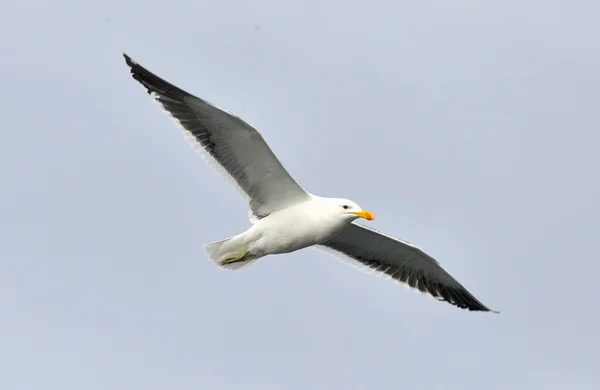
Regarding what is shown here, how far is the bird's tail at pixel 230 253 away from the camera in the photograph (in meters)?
17.5

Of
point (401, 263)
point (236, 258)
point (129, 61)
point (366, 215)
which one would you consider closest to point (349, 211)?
point (366, 215)

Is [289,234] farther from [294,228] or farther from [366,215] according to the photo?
[366,215]

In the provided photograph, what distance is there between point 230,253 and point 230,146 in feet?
5.14

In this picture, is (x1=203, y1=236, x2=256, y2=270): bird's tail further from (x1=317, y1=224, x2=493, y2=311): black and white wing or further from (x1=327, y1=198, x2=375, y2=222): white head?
(x1=317, y1=224, x2=493, y2=311): black and white wing

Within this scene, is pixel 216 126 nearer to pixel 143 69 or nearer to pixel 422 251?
pixel 143 69

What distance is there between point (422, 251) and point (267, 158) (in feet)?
10.3

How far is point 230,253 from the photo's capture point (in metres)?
17.5

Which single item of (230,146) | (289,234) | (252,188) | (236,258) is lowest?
(236,258)

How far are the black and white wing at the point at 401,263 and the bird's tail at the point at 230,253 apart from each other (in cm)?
192

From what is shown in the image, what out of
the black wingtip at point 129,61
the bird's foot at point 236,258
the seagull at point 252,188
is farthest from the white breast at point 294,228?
the black wingtip at point 129,61

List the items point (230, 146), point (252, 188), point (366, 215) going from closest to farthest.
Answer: point (366, 215) < point (230, 146) < point (252, 188)

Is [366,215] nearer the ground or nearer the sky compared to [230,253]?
nearer the sky

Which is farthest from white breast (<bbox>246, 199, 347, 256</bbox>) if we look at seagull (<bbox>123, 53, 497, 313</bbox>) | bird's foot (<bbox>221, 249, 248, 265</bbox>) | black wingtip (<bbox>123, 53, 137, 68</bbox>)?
black wingtip (<bbox>123, 53, 137, 68</bbox>)

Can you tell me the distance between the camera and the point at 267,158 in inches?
668
